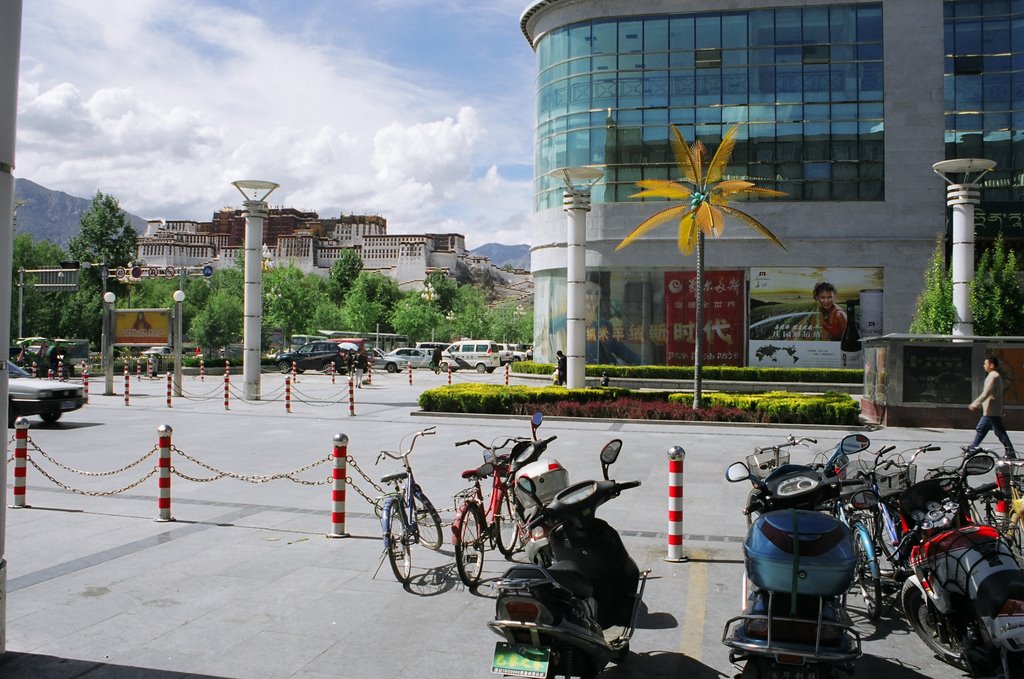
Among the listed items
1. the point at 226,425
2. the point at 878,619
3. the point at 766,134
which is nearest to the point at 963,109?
the point at 766,134

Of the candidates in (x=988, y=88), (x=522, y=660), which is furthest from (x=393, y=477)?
(x=988, y=88)

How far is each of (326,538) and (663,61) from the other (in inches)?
1330

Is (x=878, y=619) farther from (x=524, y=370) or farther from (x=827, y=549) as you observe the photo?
(x=524, y=370)

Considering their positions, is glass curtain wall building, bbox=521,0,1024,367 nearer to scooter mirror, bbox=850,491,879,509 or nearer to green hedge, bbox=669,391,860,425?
green hedge, bbox=669,391,860,425

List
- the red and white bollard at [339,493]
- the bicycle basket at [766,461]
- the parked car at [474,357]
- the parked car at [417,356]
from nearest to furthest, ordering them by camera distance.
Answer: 1. the bicycle basket at [766,461]
2. the red and white bollard at [339,493]
3. the parked car at [474,357]
4. the parked car at [417,356]

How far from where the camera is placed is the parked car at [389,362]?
→ 49.4m

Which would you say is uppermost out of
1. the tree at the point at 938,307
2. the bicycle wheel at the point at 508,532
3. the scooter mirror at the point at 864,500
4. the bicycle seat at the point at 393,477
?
the tree at the point at 938,307

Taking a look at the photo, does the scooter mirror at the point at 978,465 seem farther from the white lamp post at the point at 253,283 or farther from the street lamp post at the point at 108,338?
the street lamp post at the point at 108,338

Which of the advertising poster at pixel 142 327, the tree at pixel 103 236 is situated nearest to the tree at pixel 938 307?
the advertising poster at pixel 142 327

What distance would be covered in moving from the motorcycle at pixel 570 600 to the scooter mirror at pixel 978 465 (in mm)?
2785

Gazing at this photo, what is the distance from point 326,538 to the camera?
8695 mm

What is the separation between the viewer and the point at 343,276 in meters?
122

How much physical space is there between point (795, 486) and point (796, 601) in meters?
0.84

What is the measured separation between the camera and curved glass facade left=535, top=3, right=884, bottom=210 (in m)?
36.5
